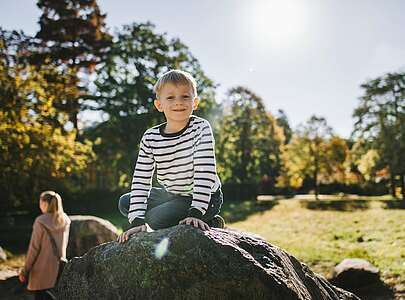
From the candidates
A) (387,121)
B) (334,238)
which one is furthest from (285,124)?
(334,238)

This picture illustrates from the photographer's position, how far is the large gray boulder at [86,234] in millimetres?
11047

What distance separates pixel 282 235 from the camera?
15703 millimetres

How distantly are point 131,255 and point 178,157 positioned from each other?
3.26ft

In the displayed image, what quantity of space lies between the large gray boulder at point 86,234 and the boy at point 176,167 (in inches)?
306

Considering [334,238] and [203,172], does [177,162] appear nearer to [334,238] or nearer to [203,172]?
[203,172]

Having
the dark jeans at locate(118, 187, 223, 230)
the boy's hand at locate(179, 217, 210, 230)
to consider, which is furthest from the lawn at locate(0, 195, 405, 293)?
the boy's hand at locate(179, 217, 210, 230)

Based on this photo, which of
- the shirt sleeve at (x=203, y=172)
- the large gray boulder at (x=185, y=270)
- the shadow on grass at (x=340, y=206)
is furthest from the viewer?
the shadow on grass at (x=340, y=206)

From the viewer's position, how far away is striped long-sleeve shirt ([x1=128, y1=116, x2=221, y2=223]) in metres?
3.67

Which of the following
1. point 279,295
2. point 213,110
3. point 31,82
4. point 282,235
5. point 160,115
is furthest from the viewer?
point 213,110

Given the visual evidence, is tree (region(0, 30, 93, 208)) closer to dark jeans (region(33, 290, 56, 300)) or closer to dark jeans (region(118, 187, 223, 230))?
dark jeans (region(33, 290, 56, 300))

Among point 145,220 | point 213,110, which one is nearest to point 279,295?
point 145,220

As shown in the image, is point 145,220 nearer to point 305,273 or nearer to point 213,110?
point 305,273

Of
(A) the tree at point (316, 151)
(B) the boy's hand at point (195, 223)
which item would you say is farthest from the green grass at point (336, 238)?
(A) the tree at point (316, 151)

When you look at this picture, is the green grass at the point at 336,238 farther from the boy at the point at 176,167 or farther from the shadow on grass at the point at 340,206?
the boy at the point at 176,167
